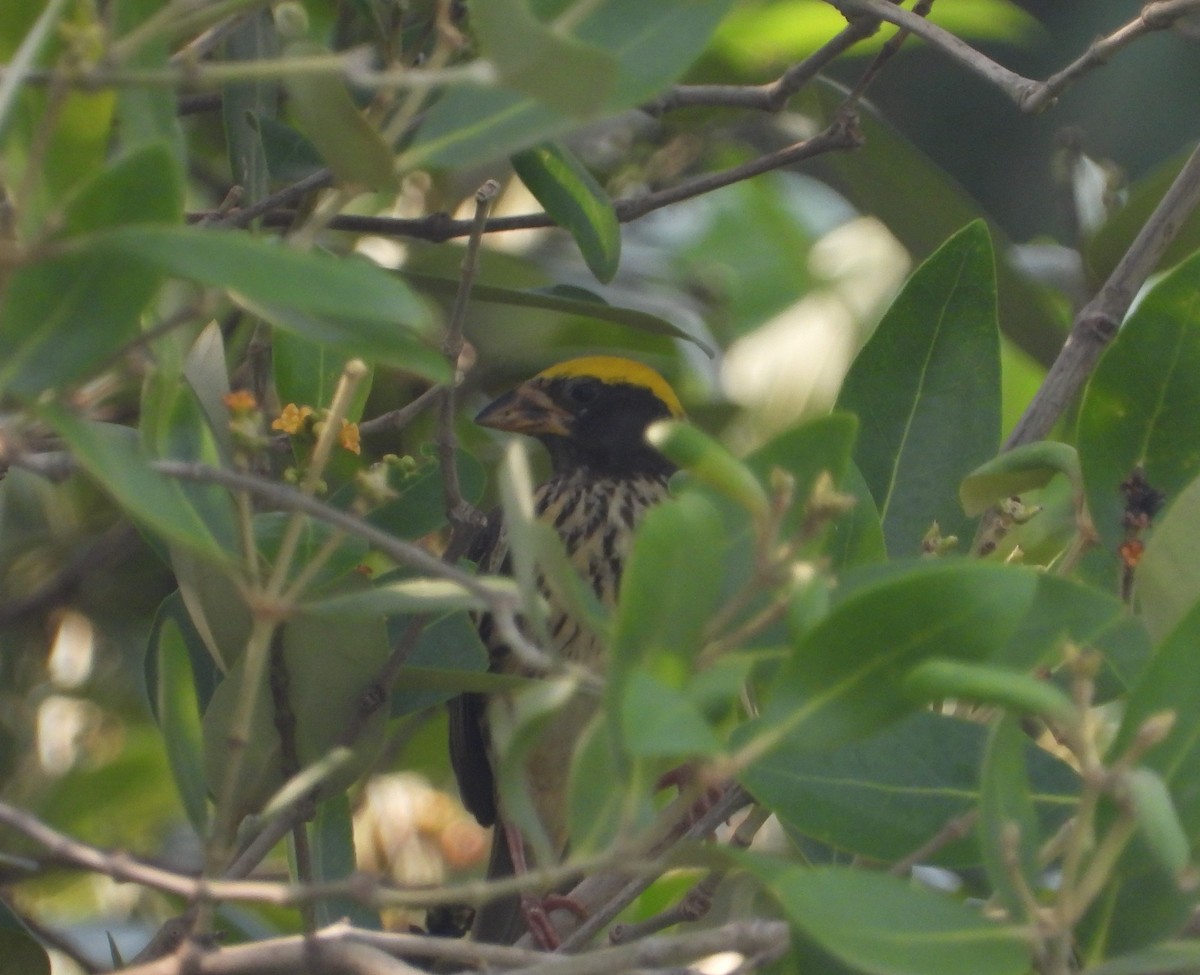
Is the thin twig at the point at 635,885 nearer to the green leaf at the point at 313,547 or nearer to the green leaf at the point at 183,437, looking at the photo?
the green leaf at the point at 313,547

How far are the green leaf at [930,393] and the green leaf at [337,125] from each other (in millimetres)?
1050

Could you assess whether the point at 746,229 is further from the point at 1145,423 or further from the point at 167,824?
the point at 1145,423

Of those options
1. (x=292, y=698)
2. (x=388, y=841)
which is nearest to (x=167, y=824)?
(x=388, y=841)

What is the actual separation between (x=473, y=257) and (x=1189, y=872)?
984 millimetres

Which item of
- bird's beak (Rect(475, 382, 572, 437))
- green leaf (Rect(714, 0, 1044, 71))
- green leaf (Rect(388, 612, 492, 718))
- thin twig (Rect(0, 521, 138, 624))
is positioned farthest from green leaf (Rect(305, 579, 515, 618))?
green leaf (Rect(714, 0, 1044, 71))

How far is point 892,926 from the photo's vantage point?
1260 mm

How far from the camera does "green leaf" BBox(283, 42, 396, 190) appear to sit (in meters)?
1.36

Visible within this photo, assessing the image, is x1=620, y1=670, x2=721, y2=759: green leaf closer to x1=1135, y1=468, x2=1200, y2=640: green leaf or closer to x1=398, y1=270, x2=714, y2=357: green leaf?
x1=1135, y1=468, x2=1200, y2=640: green leaf

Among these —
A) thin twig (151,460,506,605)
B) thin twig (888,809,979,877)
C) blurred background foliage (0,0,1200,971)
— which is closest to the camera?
thin twig (151,460,506,605)

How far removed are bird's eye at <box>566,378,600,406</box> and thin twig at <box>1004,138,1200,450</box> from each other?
5.41ft

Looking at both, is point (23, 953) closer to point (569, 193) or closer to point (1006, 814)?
point (569, 193)

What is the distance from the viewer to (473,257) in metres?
1.90

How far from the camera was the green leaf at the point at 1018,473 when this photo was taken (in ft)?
6.41

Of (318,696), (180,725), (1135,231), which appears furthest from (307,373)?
(1135,231)
